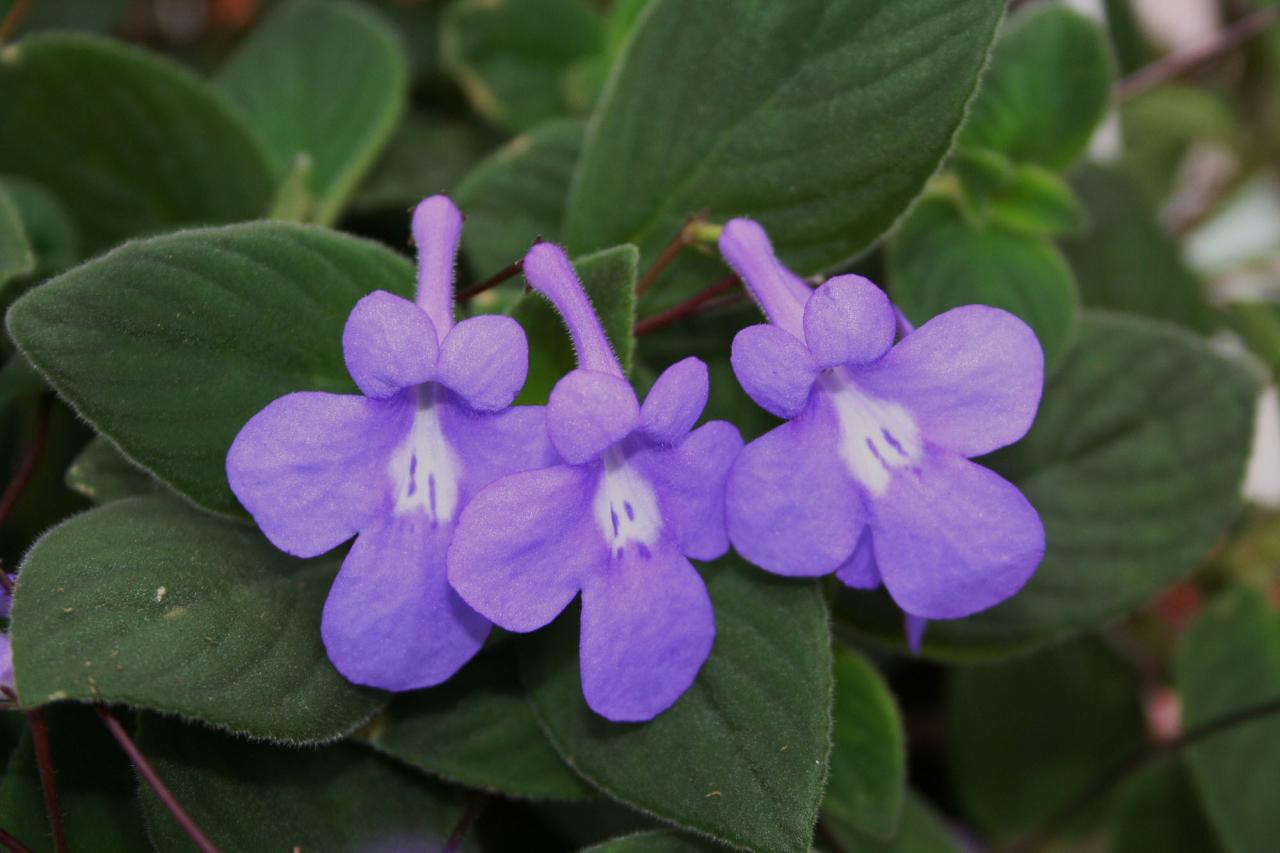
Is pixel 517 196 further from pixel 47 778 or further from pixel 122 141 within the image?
pixel 47 778

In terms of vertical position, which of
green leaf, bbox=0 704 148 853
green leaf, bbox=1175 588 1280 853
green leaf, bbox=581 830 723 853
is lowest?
green leaf, bbox=1175 588 1280 853

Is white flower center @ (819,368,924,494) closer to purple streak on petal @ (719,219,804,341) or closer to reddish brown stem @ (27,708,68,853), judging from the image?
purple streak on petal @ (719,219,804,341)

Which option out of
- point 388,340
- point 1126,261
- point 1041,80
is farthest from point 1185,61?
point 388,340

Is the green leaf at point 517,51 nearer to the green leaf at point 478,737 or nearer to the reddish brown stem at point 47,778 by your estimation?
the green leaf at point 478,737

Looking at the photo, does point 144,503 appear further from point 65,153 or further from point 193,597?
point 65,153

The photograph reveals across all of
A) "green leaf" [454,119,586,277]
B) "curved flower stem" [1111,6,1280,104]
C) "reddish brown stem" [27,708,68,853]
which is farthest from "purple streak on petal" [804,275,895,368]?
"curved flower stem" [1111,6,1280,104]

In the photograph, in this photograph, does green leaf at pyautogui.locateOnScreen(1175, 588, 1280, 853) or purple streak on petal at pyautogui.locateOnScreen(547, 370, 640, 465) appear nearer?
purple streak on petal at pyautogui.locateOnScreen(547, 370, 640, 465)

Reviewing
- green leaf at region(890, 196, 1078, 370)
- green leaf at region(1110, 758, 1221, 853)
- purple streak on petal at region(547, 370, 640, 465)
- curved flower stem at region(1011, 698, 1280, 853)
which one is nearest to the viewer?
purple streak on petal at region(547, 370, 640, 465)

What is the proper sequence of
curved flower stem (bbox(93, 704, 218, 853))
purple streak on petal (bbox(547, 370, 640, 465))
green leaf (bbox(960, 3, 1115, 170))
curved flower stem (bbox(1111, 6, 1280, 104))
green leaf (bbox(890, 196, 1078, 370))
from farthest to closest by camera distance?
curved flower stem (bbox(1111, 6, 1280, 104))
green leaf (bbox(960, 3, 1115, 170))
green leaf (bbox(890, 196, 1078, 370))
curved flower stem (bbox(93, 704, 218, 853))
purple streak on petal (bbox(547, 370, 640, 465))
